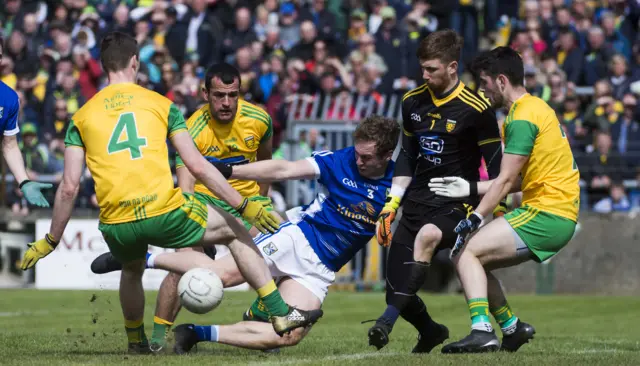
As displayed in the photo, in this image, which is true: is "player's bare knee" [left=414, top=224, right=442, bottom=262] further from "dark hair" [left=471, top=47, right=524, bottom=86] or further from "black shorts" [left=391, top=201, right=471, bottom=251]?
"dark hair" [left=471, top=47, right=524, bottom=86]

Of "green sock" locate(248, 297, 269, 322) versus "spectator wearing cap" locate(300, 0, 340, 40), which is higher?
"spectator wearing cap" locate(300, 0, 340, 40)

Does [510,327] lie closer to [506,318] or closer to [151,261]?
[506,318]

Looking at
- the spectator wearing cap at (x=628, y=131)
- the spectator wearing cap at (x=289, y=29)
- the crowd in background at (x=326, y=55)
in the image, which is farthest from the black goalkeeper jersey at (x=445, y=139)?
the spectator wearing cap at (x=289, y=29)

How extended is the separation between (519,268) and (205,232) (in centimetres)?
1086

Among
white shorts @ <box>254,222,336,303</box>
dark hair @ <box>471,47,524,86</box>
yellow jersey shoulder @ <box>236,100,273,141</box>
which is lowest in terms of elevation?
white shorts @ <box>254,222,336,303</box>

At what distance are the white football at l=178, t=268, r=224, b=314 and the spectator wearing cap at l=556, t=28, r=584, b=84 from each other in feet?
40.9

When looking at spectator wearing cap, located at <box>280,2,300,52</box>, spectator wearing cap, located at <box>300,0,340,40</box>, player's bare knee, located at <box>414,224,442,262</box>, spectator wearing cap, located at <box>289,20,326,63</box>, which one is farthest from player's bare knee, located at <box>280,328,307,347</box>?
spectator wearing cap, located at <box>280,2,300,52</box>

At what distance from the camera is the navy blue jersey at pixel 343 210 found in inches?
364

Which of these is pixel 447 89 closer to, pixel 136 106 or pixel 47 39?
pixel 136 106

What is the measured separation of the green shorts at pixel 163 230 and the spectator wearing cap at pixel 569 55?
1258 cm

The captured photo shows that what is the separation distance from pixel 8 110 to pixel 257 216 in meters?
2.96

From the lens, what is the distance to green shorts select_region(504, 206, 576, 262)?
878 centimetres

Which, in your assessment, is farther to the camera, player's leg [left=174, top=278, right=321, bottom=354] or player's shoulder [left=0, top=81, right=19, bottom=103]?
player's shoulder [left=0, top=81, right=19, bottom=103]

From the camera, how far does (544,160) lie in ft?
28.9
